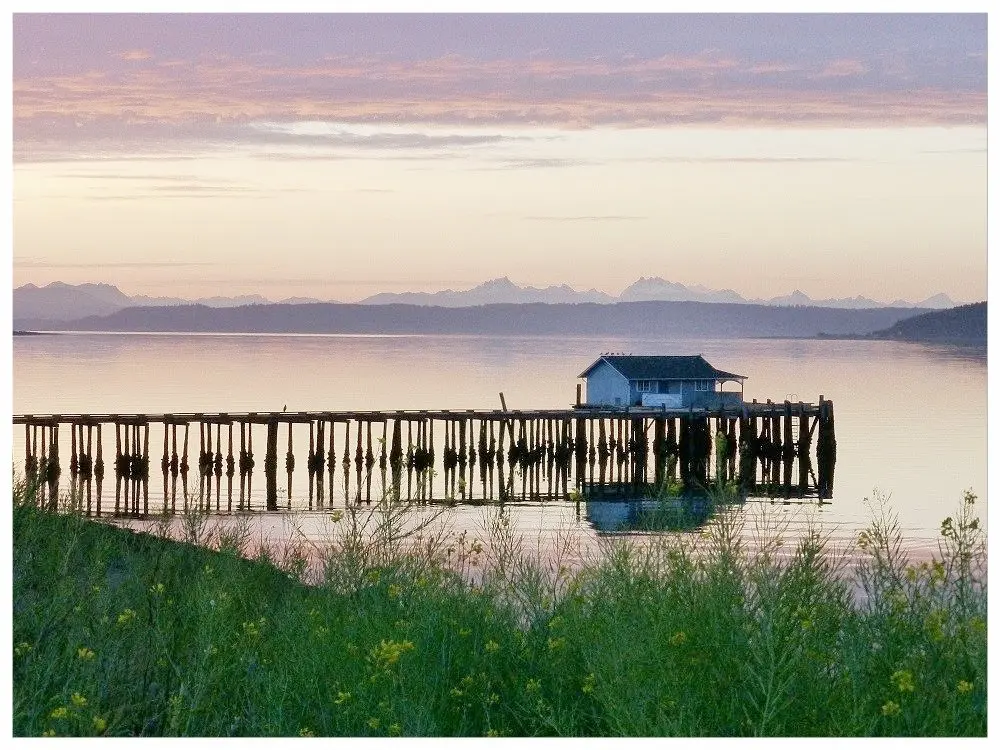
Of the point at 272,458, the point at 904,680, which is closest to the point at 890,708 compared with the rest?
the point at 904,680

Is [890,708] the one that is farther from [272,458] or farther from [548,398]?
[548,398]

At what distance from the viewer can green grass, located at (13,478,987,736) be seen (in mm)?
8211

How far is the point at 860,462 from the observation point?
177 ft

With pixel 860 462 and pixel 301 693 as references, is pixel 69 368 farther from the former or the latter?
pixel 301 693

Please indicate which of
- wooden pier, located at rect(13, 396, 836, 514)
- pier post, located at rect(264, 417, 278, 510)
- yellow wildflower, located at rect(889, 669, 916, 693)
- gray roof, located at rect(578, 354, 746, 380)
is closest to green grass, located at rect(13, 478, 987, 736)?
yellow wildflower, located at rect(889, 669, 916, 693)

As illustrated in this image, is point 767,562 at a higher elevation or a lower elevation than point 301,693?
higher

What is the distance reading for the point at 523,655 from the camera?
9914 mm

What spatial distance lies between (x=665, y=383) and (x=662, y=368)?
0.71m

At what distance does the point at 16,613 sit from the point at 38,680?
2.17 m

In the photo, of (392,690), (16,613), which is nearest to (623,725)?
(392,690)

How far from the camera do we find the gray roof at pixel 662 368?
57125 mm

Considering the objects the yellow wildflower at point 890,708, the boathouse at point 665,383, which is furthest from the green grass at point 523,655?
the boathouse at point 665,383

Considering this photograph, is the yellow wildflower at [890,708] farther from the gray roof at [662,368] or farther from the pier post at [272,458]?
the gray roof at [662,368]

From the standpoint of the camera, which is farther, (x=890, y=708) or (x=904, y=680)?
(x=904, y=680)
